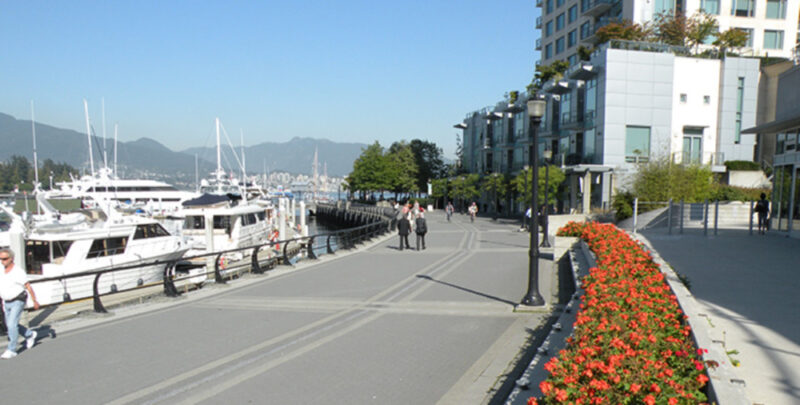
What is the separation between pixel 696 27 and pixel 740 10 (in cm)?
661

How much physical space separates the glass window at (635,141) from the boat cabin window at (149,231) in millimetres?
29944

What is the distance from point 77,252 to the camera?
18234 millimetres

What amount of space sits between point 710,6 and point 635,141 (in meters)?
15.3

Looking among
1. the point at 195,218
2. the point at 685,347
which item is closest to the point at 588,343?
the point at 685,347

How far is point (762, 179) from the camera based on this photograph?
109 ft

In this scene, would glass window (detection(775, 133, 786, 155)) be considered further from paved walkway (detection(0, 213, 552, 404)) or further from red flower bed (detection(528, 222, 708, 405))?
red flower bed (detection(528, 222, 708, 405))

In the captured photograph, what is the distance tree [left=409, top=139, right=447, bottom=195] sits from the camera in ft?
246

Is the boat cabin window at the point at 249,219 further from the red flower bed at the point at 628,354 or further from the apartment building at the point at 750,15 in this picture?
the apartment building at the point at 750,15

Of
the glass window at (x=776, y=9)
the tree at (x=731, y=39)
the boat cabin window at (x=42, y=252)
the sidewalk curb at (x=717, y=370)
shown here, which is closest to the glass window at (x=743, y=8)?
the glass window at (x=776, y=9)

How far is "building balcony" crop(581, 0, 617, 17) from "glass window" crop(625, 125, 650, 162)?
15.0 metres

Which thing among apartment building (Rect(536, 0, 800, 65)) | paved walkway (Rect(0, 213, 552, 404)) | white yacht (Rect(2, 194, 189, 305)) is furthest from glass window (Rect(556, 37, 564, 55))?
paved walkway (Rect(0, 213, 552, 404))

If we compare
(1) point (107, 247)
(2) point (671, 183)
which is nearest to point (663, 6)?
(2) point (671, 183)

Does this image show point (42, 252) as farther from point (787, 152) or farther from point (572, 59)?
point (572, 59)

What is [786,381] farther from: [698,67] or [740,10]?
[740,10]
